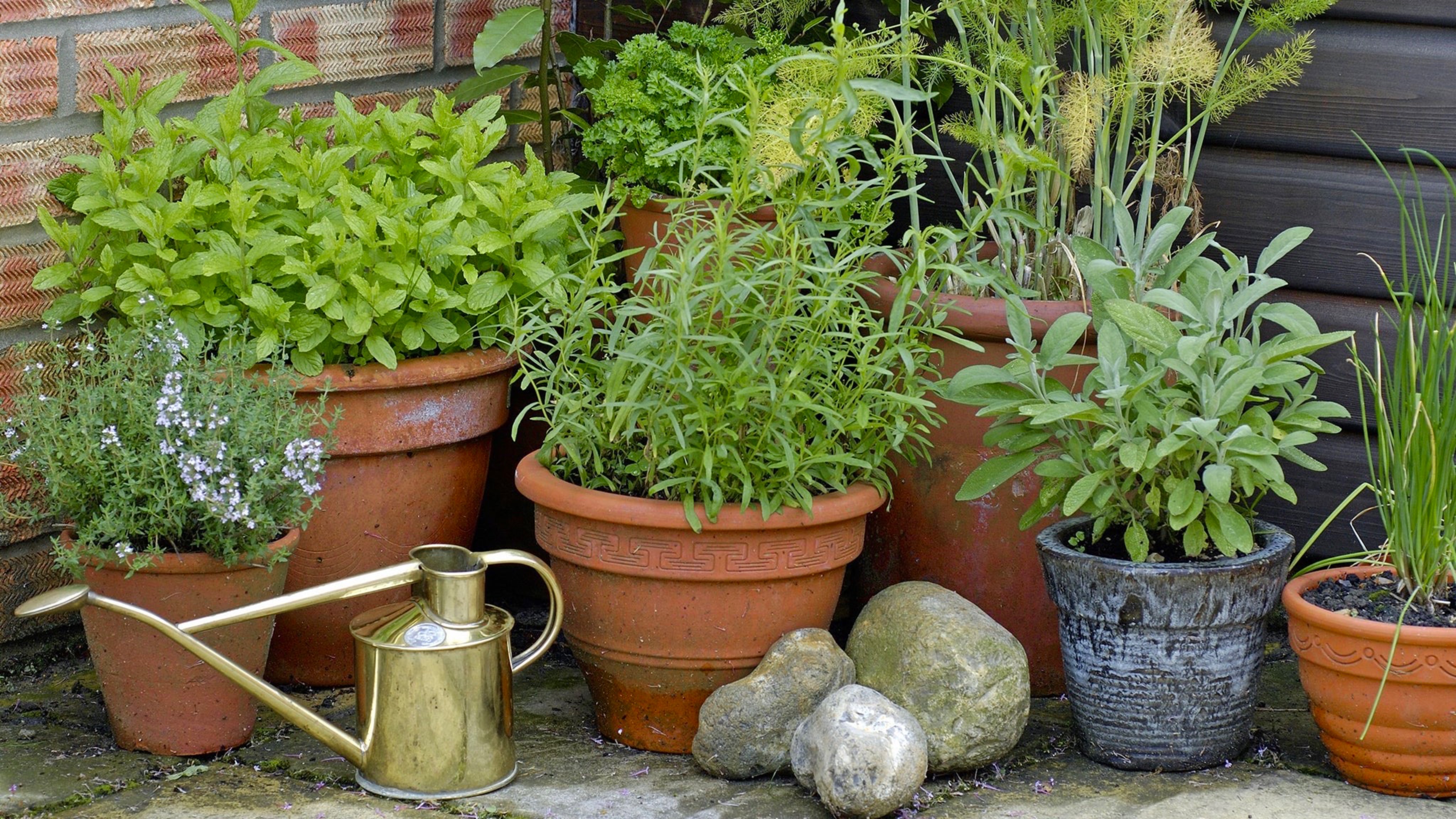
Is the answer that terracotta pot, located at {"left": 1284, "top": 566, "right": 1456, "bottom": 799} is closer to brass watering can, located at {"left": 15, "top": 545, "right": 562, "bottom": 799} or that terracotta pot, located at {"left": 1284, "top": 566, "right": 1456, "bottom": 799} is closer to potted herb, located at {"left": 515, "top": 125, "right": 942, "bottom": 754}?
potted herb, located at {"left": 515, "top": 125, "right": 942, "bottom": 754}

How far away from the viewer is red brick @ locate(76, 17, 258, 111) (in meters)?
2.62

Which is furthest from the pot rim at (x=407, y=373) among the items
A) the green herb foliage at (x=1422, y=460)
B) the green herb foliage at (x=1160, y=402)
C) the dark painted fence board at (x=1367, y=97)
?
the dark painted fence board at (x=1367, y=97)

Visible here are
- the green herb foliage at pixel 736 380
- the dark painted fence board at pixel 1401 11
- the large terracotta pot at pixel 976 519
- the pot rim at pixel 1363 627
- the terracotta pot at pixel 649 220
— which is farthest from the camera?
the terracotta pot at pixel 649 220

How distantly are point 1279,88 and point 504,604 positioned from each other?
1825 millimetres

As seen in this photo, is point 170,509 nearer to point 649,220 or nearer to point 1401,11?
point 649,220

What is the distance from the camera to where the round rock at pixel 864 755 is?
2.12 meters

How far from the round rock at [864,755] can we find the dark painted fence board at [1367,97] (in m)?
1.44

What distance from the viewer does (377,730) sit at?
2242 millimetres

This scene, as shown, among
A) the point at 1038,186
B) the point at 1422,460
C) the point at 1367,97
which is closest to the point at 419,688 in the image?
the point at 1038,186

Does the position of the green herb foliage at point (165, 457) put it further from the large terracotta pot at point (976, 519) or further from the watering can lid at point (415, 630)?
the large terracotta pot at point (976, 519)

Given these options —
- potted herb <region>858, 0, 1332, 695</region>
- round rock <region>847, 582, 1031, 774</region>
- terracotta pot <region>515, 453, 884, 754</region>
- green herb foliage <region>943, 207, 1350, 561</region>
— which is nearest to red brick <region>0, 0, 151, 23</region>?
terracotta pot <region>515, 453, 884, 754</region>

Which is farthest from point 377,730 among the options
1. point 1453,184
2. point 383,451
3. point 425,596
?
point 1453,184

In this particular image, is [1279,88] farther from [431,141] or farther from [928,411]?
[431,141]

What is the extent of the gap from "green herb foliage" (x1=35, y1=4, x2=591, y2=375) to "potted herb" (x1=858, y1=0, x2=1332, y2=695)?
2.27ft
